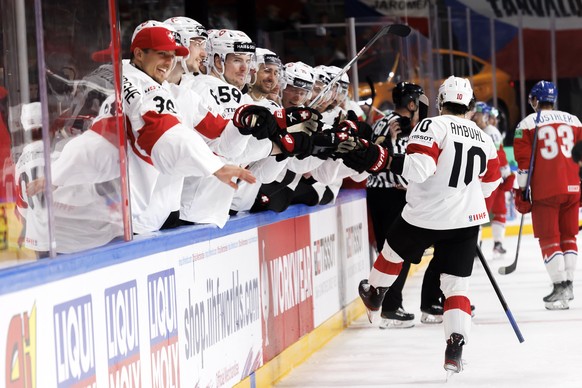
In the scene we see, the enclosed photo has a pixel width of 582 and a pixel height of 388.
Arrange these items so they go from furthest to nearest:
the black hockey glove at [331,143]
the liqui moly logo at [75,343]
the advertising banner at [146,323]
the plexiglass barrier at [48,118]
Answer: the black hockey glove at [331,143], the plexiglass barrier at [48,118], the liqui moly logo at [75,343], the advertising banner at [146,323]

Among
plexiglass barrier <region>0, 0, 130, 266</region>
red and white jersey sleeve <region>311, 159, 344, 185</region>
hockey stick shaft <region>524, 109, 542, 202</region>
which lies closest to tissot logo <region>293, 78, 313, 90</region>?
red and white jersey sleeve <region>311, 159, 344, 185</region>

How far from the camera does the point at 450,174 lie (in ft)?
18.3

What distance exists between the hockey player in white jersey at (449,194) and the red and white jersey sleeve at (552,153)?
75.9 inches

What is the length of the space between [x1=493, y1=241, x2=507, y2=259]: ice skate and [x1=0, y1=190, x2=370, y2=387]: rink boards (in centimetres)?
444

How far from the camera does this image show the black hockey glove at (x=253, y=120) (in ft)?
14.5

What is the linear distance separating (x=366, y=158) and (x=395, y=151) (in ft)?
6.67

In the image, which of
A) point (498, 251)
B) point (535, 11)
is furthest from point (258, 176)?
point (535, 11)

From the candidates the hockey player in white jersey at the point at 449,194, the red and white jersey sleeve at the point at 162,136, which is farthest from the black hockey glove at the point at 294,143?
the red and white jersey sleeve at the point at 162,136

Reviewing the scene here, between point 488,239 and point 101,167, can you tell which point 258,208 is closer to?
point 101,167

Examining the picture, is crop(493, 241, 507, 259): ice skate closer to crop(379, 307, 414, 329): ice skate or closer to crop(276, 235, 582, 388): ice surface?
crop(276, 235, 582, 388): ice surface

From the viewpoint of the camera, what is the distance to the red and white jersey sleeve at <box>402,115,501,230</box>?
5488 mm

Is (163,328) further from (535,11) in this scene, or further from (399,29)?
(535,11)

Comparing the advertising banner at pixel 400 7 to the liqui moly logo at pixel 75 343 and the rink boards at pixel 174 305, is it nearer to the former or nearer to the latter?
the rink boards at pixel 174 305

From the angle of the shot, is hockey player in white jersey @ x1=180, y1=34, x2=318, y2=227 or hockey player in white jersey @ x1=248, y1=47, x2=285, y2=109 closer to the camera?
hockey player in white jersey @ x1=180, y1=34, x2=318, y2=227
